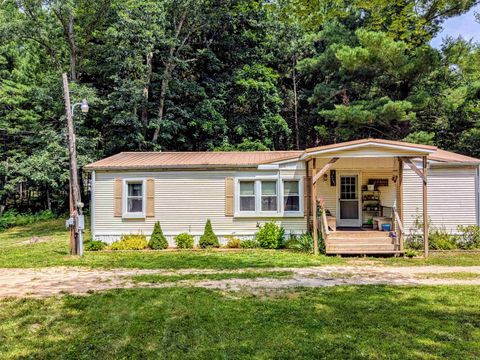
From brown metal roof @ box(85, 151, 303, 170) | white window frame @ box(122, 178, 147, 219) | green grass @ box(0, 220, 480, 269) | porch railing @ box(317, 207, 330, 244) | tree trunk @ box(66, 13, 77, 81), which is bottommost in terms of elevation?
green grass @ box(0, 220, 480, 269)

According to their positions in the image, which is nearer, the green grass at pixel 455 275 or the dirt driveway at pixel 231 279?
the dirt driveway at pixel 231 279

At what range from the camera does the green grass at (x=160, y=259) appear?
9062 mm

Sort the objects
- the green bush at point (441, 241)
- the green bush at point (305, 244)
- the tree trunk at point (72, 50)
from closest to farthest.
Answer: the green bush at point (305, 244) < the green bush at point (441, 241) < the tree trunk at point (72, 50)

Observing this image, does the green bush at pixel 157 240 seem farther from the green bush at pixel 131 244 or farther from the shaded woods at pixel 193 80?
the shaded woods at pixel 193 80

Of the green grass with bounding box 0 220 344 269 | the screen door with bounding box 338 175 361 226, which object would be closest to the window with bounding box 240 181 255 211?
the green grass with bounding box 0 220 344 269

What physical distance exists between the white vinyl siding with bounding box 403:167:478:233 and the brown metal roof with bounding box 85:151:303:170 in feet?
13.9

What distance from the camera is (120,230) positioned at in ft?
39.7

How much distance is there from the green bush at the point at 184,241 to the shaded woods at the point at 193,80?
819 cm

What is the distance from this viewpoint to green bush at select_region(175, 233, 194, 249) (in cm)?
1166

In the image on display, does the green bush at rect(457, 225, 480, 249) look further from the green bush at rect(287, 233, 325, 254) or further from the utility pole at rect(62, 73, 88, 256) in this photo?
the utility pole at rect(62, 73, 88, 256)

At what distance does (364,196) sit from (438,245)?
2.81m

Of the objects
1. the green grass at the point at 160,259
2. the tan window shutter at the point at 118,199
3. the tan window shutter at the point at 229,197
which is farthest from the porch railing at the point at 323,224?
the tan window shutter at the point at 118,199

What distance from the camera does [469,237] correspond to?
11.1 metres

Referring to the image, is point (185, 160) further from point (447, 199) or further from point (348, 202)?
point (447, 199)
